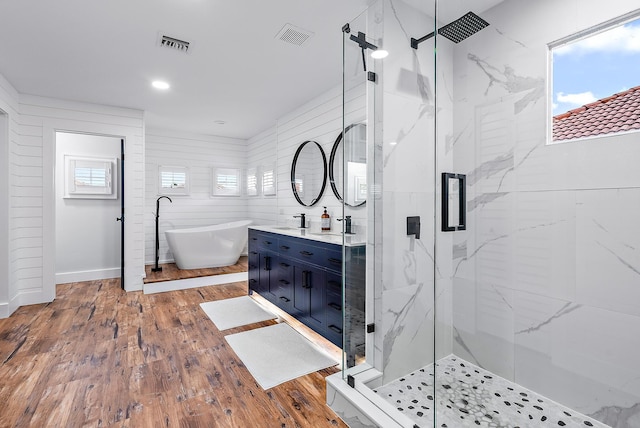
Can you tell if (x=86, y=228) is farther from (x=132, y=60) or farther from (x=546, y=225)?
(x=546, y=225)

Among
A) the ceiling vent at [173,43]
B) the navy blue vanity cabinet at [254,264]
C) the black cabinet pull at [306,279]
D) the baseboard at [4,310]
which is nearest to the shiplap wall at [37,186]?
the baseboard at [4,310]

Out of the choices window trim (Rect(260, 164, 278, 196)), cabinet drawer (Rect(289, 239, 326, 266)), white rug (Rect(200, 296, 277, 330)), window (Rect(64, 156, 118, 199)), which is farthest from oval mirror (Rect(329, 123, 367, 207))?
window (Rect(64, 156, 118, 199))

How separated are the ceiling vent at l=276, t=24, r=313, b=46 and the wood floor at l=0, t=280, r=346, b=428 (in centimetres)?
255

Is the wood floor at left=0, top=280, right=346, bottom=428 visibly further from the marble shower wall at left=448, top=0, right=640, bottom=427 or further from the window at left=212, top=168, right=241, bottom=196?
the window at left=212, top=168, right=241, bottom=196

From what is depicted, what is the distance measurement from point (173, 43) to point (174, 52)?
0.18 m

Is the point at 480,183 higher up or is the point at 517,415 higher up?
the point at 480,183

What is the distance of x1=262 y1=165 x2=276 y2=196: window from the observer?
197 inches

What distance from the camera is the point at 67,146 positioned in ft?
15.5

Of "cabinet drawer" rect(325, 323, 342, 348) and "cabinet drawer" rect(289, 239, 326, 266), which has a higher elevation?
"cabinet drawer" rect(289, 239, 326, 266)

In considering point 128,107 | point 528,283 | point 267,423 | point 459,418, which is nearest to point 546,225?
point 528,283

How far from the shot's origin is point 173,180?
5484 millimetres

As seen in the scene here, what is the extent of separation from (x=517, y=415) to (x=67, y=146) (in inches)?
242

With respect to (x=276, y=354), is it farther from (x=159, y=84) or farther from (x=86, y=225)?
(x=86, y=225)

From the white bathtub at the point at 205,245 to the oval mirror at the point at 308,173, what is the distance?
1.47 metres
